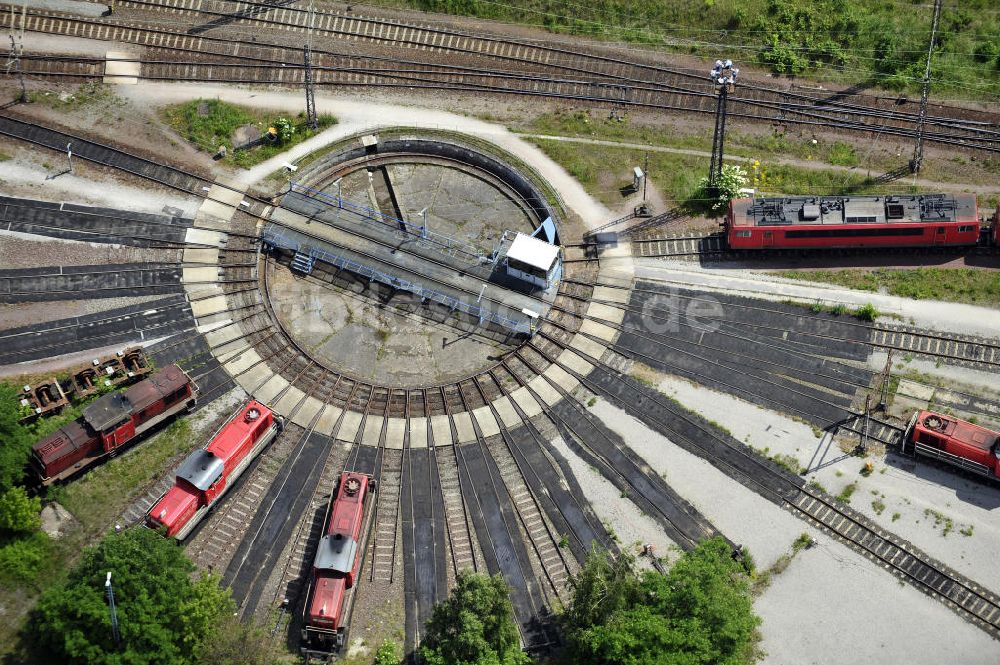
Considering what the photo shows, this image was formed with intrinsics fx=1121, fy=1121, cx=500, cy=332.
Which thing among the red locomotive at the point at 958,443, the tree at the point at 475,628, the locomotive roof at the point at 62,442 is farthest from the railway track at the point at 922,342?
the locomotive roof at the point at 62,442

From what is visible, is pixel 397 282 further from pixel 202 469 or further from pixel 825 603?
pixel 825 603

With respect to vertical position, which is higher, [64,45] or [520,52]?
[520,52]

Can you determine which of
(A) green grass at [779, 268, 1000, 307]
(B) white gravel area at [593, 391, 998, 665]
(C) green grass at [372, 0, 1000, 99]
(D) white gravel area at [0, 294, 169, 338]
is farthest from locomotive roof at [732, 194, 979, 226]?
(D) white gravel area at [0, 294, 169, 338]

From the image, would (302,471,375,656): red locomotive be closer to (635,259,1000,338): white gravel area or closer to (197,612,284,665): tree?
(197,612,284,665): tree

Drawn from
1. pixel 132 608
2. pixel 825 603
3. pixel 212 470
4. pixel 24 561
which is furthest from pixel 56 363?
pixel 825 603

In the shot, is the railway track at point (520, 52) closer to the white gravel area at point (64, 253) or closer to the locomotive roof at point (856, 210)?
the locomotive roof at point (856, 210)
